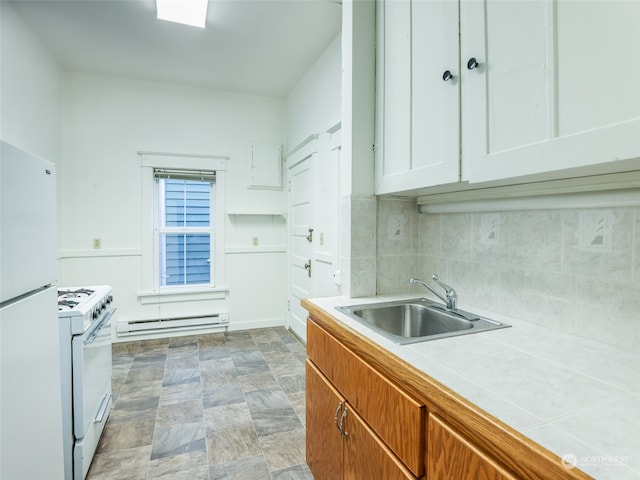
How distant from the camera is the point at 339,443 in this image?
49.3 inches

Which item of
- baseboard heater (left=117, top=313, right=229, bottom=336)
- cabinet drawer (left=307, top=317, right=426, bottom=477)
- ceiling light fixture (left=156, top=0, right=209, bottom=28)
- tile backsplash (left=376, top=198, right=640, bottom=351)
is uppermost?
ceiling light fixture (left=156, top=0, right=209, bottom=28)

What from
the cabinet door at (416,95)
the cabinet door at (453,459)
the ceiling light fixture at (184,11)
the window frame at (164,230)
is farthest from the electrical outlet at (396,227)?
the window frame at (164,230)

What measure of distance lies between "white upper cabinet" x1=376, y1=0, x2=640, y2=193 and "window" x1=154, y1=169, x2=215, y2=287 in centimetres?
286

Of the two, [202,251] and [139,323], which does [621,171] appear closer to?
[202,251]

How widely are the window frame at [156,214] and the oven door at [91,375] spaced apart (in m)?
1.65

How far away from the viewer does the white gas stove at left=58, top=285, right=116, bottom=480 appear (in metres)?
1.54

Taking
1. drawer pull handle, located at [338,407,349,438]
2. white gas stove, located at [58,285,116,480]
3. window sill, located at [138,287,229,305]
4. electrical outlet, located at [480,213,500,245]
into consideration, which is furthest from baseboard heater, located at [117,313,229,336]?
electrical outlet, located at [480,213,500,245]

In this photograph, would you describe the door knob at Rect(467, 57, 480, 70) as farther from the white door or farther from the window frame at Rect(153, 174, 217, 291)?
the window frame at Rect(153, 174, 217, 291)

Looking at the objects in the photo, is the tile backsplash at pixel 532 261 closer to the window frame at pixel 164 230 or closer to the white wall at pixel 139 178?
the white wall at pixel 139 178

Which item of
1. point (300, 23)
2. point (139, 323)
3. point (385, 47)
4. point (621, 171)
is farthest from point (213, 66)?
point (621, 171)

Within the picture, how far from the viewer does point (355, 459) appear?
1132mm

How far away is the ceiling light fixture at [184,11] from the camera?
238 cm

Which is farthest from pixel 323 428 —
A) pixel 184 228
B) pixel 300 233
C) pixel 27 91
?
pixel 27 91

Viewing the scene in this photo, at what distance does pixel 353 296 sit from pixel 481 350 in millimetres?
749
